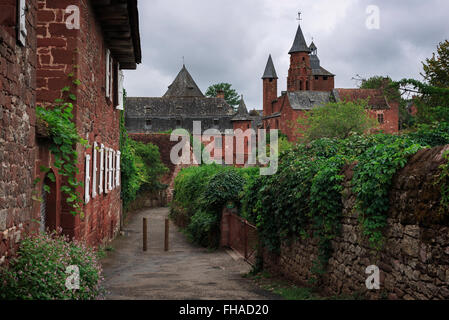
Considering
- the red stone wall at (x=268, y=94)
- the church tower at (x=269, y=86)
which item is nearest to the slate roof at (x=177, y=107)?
the red stone wall at (x=268, y=94)

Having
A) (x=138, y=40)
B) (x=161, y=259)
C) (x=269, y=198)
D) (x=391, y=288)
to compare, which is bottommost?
(x=161, y=259)

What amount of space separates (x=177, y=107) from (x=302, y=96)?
1974 cm

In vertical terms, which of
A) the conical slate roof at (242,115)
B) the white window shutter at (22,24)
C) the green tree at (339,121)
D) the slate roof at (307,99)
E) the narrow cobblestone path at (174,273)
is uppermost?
Answer: the slate roof at (307,99)

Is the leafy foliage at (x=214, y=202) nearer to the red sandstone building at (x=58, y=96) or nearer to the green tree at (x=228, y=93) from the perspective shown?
the red sandstone building at (x=58, y=96)

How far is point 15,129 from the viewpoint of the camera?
5.46 metres

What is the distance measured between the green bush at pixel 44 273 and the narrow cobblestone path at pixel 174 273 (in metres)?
2.01

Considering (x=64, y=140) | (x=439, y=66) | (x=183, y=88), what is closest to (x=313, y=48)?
(x=183, y=88)

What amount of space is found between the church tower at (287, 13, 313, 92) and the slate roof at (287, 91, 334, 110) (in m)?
11.1

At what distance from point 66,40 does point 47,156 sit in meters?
2.46

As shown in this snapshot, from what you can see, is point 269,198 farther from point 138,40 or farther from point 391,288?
point 138,40

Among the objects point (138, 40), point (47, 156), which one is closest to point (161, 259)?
point (138, 40)

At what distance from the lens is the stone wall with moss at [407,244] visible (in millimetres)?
4785

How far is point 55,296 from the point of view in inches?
203

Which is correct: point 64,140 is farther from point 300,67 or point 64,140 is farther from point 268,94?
point 268,94
